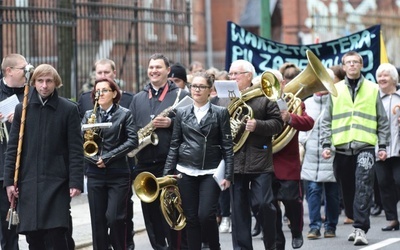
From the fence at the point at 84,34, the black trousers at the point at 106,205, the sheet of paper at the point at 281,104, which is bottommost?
the black trousers at the point at 106,205

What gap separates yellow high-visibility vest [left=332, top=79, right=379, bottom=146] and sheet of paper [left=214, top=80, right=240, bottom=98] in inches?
94.6

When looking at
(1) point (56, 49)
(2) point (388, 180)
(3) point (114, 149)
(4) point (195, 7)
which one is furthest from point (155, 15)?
(4) point (195, 7)

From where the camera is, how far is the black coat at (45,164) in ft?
35.3

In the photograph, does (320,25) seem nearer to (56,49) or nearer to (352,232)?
(56,49)

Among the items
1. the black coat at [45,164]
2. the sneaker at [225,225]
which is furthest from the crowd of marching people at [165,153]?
the sneaker at [225,225]

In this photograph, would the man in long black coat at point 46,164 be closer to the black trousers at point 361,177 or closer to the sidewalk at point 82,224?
the sidewalk at point 82,224

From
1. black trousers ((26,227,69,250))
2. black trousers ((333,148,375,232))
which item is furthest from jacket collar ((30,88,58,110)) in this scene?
black trousers ((333,148,375,232))

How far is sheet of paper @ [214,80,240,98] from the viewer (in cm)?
1205

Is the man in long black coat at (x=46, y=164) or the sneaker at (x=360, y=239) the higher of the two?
the man in long black coat at (x=46, y=164)

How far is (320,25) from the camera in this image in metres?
33.2

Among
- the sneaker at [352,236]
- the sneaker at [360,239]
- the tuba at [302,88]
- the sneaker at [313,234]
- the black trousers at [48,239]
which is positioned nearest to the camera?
the black trousers at [48,239]

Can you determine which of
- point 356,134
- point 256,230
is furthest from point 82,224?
point 356,134

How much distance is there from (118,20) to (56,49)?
5.07 ft

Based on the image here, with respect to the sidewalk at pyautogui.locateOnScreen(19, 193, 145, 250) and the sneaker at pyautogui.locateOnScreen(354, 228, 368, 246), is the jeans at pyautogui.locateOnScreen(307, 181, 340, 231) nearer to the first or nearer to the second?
the sneaker at pyautogui.locateOnScreen(354, 228, 368, 246)
